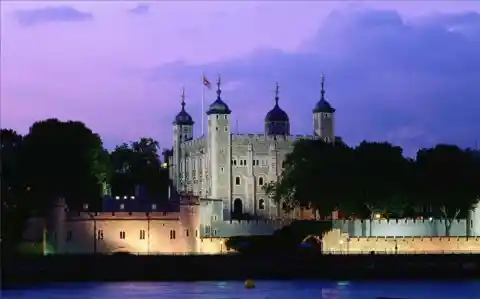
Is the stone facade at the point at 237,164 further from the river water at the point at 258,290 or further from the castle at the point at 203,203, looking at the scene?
the river water at the point at 258,290

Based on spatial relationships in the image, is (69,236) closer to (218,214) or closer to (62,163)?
(62,163)

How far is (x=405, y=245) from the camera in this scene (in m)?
64.0

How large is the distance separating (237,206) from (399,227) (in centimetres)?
1775

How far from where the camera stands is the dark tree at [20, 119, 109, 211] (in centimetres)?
6228

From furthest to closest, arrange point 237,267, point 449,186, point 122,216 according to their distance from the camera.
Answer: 1. point 449,186
2. point 122,216
3. point 237,267

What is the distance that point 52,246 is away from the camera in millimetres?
61188

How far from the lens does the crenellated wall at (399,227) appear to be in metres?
65.5

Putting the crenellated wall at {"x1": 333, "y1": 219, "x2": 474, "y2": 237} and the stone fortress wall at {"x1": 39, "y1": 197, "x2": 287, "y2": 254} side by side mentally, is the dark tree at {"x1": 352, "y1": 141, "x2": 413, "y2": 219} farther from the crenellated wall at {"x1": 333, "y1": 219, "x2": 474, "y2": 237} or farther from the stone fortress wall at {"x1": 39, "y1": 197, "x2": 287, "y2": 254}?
the stone fortress wall at {"x1": 39, "y1": 197, "x2": 287, "y2": 254}

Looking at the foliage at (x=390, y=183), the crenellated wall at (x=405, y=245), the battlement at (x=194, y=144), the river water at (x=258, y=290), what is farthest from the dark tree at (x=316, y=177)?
the river water at (x=258, y=290)

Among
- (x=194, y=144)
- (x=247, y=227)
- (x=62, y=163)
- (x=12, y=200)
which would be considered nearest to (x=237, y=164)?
(x=194, y=144)

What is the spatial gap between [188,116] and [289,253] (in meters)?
30.0

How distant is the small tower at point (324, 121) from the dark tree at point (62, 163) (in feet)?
64.0

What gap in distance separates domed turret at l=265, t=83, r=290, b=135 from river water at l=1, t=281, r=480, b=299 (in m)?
32.9

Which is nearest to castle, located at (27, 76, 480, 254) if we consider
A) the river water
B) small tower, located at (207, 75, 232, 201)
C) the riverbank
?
small tower, located at (207, 75, 232, 201)
